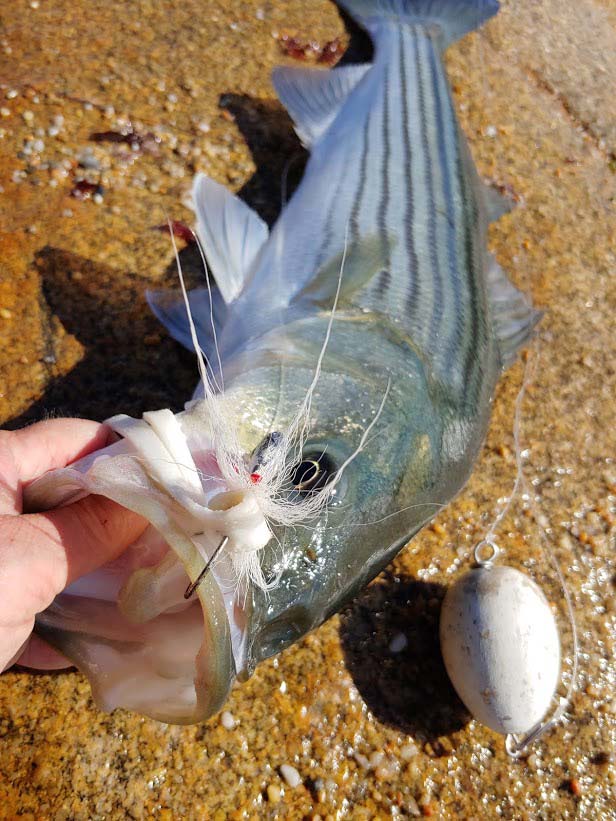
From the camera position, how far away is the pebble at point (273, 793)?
76.9 inches

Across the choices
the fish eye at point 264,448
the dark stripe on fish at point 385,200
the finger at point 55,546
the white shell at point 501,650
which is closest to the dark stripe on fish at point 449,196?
the dark stripe on fish at point 385,200

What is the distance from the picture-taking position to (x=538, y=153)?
439cm

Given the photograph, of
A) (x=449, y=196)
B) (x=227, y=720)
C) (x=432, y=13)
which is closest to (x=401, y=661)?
(x=227, y=720)

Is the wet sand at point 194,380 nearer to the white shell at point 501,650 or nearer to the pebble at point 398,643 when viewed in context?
the pebble at point 398,643

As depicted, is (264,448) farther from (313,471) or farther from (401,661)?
(401,661)

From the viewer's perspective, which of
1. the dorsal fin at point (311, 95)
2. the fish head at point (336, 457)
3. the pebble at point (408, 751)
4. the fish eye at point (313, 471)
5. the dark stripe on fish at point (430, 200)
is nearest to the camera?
the fish head at point (336, 457)

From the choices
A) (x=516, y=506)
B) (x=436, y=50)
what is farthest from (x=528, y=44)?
(x=516, y=506)

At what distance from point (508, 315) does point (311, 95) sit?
5.83 feet

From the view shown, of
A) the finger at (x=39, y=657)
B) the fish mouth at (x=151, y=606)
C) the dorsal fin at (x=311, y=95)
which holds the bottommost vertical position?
the finger at (x=39, y=657)

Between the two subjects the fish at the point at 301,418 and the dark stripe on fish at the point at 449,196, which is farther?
the dark stripe on fish at the point at 449,196

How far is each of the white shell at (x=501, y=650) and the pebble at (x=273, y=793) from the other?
66 cm

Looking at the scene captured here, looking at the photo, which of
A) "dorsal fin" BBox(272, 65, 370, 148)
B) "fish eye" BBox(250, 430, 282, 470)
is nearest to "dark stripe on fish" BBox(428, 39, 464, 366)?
"dorsal fin" BBox(272, 65, 370, 148)

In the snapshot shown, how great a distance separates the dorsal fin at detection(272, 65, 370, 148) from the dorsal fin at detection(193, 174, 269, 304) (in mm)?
915

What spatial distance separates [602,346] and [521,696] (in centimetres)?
211
